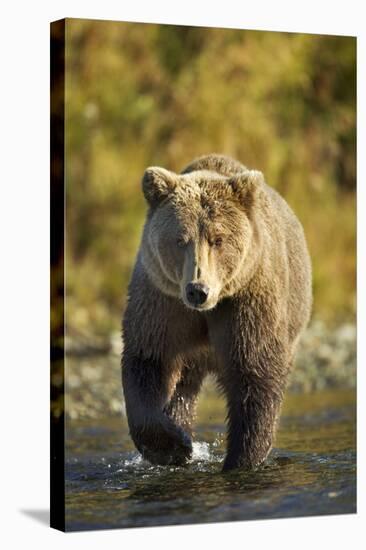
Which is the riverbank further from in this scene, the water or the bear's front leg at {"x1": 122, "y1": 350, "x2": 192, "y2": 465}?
the bear's front leg at {"x1": 122, "y1": 350, "x2": 192, "y2": 465}

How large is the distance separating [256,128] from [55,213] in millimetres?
6885

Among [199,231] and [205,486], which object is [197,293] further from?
[205,486]

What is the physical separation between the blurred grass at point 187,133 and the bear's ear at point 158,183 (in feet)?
18.5

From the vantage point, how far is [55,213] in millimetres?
7750

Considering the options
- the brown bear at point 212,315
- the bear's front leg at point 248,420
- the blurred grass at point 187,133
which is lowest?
the bear's front leg at point 248,420

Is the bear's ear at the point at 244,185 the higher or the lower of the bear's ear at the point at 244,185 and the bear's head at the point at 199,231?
the higher

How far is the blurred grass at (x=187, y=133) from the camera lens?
45.0 ft

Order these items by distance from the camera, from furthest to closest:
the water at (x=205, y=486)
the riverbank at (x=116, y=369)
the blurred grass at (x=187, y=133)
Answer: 1. the blurred grass at (x=187, y=133)
2. the riverbank at (x=116, y=369)
3. the water at (x=205, y=486)

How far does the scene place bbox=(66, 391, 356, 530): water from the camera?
7.86 metres

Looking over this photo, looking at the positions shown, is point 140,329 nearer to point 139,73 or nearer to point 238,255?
point 238,255

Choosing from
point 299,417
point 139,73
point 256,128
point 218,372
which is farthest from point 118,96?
point 218,372

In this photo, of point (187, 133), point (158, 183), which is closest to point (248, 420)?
point (158, 183)

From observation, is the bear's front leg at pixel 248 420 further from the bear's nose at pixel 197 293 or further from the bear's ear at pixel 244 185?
the bear's ear at pixel 244 185

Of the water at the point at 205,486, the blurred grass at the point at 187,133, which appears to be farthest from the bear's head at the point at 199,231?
the blurred grass at the point at 187,133
